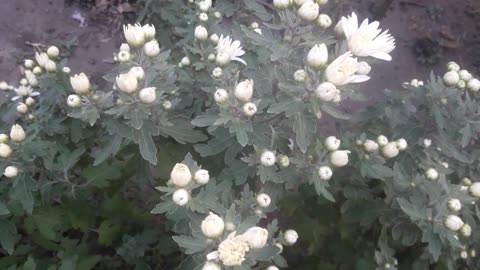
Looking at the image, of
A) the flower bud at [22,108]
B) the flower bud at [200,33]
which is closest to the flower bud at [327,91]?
the flower bud at [200,33]

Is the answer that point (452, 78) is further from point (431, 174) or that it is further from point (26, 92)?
point (26, 92)

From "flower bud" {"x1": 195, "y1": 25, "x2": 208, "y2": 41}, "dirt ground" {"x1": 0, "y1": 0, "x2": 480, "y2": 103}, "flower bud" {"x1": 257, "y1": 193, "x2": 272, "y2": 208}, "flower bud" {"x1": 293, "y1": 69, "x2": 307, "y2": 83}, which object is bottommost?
"dirt ground" {"x1": 0, "y1": 0, "x2": 480, "y2": 103}

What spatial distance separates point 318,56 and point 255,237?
3.78 feet

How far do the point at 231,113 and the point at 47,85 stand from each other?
5.54 feet

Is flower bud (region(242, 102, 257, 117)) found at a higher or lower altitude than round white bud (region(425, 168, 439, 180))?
higher

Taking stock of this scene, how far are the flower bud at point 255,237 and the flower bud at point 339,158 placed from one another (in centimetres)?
95

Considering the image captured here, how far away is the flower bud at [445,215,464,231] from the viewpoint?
2998 mm

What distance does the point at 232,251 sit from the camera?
2268mm

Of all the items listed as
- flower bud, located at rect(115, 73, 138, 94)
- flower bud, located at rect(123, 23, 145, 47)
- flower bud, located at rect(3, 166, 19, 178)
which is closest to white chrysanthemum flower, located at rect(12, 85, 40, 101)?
flower bud, located at rect(3, 166, 19, 178)

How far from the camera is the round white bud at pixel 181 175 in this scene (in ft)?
8.35

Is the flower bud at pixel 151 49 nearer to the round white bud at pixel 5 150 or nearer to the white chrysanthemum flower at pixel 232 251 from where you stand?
the round white bud at pixel 5 150

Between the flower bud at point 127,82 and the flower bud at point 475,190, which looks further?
the flower bud at point 475,190

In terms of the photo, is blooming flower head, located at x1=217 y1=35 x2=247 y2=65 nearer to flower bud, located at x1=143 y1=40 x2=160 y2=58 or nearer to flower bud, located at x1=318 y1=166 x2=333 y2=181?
flower bud, located at x1=143 y1=40 x2=160 y2=58

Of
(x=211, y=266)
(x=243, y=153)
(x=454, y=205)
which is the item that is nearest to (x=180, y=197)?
(x=211, y=266)
